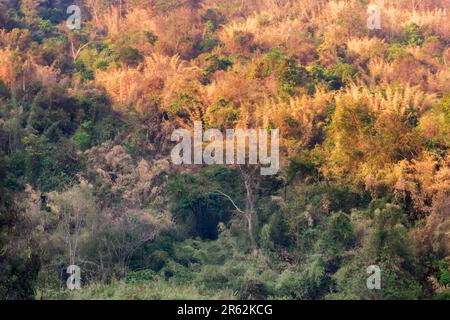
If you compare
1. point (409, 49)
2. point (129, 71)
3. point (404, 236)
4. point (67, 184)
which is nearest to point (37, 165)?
point (67, 184)

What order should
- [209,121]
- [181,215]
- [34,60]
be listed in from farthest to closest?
[34,60], [209,121], [181,215]

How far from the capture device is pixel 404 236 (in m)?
13.2

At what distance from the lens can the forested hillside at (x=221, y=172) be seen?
13125mm

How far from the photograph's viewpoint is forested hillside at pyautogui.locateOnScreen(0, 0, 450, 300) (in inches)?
517

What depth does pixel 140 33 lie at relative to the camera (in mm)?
22969

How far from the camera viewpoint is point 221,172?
642 inches

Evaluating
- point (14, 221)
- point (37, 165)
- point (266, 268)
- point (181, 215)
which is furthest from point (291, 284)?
point (37, 165)

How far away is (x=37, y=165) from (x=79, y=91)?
2947 millimetres

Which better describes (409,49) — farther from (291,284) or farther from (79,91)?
(291,284)

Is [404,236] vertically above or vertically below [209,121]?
below
